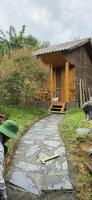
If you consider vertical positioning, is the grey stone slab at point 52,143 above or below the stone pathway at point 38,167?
above

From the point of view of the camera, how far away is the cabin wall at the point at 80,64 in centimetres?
1873

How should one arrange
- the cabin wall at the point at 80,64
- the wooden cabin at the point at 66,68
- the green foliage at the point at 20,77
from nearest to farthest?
the green foliage at the point at 20,77 < the wooden cabin at the point at 66,68 < the cabin wall at the point at 80,64

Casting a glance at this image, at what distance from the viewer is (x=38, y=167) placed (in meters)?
6.37

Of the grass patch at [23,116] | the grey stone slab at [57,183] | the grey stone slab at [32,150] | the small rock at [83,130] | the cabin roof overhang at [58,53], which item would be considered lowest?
the grey stone slab at [57,183]

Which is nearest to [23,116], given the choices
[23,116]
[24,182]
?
[23,116]

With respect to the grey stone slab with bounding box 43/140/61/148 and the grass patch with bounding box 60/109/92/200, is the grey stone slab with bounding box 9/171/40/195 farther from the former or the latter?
the grey stone slab with bounding box 43/140/61/148

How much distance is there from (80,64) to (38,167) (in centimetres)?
1432

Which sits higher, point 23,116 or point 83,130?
point 23,116

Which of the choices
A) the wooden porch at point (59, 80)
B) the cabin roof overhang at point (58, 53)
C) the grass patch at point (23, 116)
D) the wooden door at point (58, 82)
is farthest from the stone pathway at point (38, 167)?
the wooden door at point (58, 82)

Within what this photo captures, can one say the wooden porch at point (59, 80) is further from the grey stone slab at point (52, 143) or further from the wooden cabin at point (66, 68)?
the grey stone slab at point (52, 143)

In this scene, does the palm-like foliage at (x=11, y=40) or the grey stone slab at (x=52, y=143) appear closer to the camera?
the grey stone slab at (x=52, y=143)

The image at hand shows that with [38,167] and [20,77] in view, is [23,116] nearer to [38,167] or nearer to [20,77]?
[20,77]

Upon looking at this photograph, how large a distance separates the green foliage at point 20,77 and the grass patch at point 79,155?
434cm

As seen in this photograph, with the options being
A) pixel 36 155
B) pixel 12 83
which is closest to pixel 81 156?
pixel 36 155
